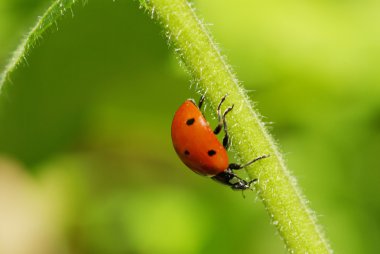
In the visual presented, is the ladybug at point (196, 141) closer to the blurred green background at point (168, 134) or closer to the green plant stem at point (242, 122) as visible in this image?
the green plant stem at point (242, 122)

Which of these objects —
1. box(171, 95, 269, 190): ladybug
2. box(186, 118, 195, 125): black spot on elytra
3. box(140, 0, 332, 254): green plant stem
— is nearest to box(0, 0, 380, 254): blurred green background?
box(171, 95, 269, 190): ladybug

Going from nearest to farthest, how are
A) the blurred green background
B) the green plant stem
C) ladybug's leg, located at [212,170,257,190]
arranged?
the green plant stem
ladybug's leg, located at [212,170,257,190]
the blurred green background

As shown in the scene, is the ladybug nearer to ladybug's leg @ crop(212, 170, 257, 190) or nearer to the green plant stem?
ladybug's leg @ crop(212, 170, 257, 190)

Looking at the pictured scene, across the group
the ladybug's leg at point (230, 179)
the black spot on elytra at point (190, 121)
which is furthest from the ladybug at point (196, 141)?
the ladybug's leg at point (230, 179)

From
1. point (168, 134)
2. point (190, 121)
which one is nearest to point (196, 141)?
point (190, 121)

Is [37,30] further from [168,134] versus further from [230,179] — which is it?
[168,134]
